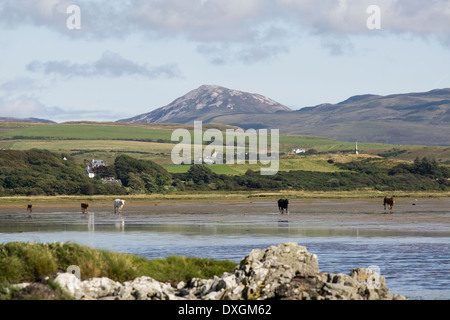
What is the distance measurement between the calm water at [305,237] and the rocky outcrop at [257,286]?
8.60ft

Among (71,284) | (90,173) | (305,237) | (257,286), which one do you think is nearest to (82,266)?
(71,284)

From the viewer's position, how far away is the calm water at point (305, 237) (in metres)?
20.6

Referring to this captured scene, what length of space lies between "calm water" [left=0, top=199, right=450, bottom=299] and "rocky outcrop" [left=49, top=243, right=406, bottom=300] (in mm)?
2621

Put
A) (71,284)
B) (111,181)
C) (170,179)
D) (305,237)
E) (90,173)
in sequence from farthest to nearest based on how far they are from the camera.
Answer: (90,173) < (170,179) < (111,181) < (305,237) < (71,284)

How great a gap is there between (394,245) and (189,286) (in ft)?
42.2

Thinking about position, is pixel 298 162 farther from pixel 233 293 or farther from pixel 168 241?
pixel 233 293

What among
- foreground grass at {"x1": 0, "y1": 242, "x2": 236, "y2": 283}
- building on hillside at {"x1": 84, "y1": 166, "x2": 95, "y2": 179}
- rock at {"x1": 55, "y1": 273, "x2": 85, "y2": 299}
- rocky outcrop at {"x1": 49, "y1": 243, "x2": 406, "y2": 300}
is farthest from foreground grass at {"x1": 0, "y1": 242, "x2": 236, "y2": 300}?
building on hillside at {"x1": 84, "y1": 166, "x2": 95, "y2": 179}

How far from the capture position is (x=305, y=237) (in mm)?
30125

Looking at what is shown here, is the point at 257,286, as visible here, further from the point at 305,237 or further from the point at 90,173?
the point at 90,173

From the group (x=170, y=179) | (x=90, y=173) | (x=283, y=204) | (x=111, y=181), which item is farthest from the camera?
(x=90, y=173)

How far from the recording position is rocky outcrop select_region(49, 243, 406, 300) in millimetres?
14125

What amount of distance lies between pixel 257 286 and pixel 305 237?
15620mm

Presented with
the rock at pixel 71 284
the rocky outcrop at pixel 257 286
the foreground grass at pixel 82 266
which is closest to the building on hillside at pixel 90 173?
the foreground grass at pixel 82 266
